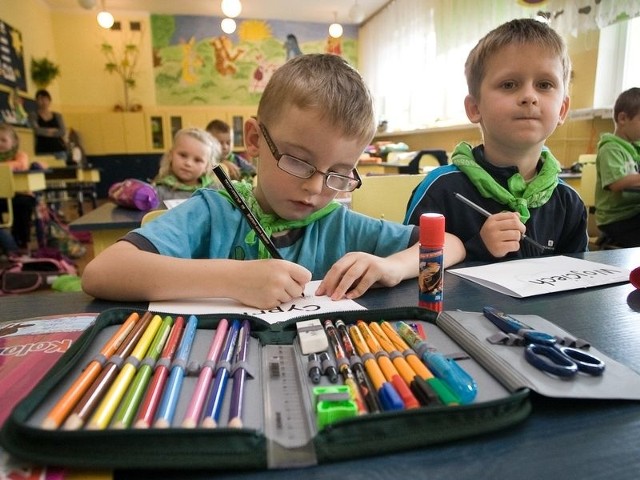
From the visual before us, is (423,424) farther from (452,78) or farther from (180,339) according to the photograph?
(452,78)

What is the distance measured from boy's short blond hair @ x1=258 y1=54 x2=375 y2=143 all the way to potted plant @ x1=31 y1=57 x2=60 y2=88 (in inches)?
245

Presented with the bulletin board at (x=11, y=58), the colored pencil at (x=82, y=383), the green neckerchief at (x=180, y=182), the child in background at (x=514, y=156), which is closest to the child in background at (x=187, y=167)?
the green neckerchief at (x=180, y=182)

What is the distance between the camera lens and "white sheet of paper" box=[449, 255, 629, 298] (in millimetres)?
670

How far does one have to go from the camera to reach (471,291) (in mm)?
667

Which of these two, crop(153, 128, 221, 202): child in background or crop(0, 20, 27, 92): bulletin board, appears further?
crop(0, 20, 27, 92): bulletin board

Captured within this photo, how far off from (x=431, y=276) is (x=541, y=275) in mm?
291

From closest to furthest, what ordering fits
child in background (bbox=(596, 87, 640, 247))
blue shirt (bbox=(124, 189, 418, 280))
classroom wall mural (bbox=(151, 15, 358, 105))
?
blue shirt (bbox=(124, 189, 418, 280)) → child in background (bbox=(596, 87, 640, 247)) → classroom wall mural (bbox=(151, 15, 358, 105))

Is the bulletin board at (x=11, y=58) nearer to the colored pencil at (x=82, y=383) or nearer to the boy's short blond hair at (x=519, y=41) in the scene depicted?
the boy's short blond hair at (x=519, y=41)

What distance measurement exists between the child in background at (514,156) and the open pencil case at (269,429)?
2.09 ft

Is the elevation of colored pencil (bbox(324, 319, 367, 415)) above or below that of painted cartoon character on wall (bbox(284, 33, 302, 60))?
below

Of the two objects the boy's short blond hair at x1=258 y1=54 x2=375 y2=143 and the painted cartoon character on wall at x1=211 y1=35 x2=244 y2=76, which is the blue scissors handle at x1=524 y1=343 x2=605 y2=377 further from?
the painted cartoon character on wall at x1=211 y1=35 x2=244 y2=76

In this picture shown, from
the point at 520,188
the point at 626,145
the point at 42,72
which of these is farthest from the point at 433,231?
the point at 42,72

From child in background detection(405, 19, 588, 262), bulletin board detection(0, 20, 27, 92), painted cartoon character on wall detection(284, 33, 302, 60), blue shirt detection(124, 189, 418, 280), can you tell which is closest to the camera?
blue shirt detection(124, 189, 418, 280)

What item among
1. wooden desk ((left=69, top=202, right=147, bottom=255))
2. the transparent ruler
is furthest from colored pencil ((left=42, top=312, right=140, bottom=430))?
wooden desk ((left=69, top=202, right=147, bottom=255))
